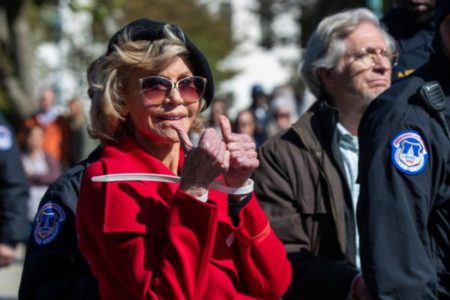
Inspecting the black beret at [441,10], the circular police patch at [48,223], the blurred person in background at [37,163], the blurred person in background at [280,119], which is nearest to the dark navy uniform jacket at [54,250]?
the circular police patch at [48,223]

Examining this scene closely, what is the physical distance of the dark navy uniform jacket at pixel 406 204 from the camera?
3725mm

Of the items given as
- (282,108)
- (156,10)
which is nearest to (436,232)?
(282,108)

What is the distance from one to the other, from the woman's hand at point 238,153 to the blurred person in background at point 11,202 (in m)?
4.18

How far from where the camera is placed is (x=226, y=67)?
34500 millimetres

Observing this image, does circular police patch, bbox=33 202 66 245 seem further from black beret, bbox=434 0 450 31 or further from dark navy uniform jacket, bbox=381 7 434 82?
dark navy uniform jacket, bbox=381 7 434 82

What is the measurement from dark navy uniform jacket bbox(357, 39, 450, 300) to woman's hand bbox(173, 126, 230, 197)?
0.57 metres

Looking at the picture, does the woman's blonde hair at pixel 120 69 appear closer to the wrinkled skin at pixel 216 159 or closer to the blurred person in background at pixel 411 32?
the wrinkled skin at pixel 216 159

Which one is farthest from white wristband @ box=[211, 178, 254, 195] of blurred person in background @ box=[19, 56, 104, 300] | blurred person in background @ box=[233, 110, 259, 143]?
blurred person in background @ box=[233, 110, 259, 143]

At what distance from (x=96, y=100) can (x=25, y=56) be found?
1955 cm

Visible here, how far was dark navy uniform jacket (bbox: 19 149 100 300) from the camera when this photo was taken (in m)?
4.13

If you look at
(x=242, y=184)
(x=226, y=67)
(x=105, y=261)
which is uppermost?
(x=242, y=184)

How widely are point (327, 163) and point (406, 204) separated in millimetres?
1172

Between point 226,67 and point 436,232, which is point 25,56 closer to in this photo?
point 226,67

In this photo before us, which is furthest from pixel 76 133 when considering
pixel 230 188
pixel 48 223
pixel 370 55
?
pixel 230 188
